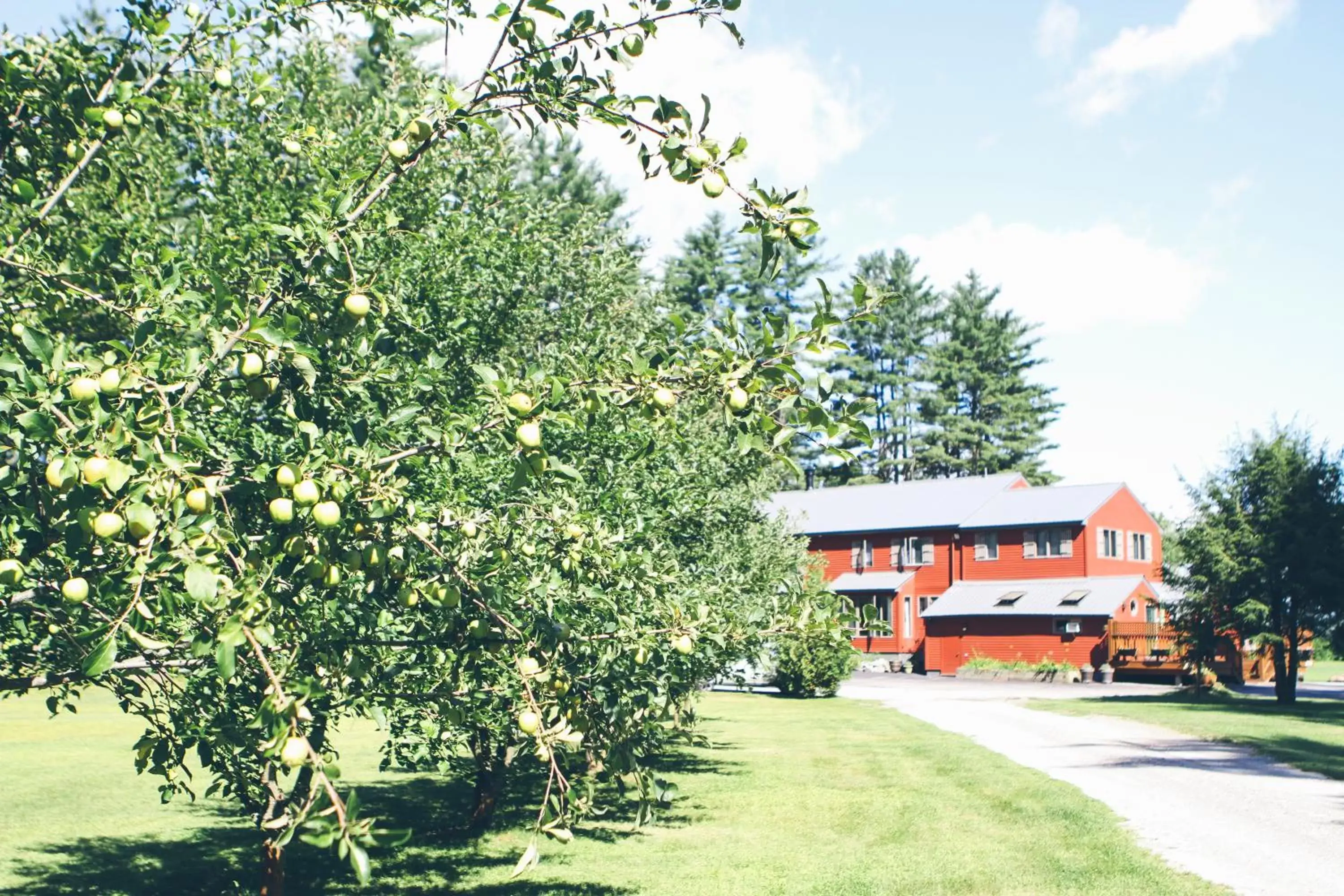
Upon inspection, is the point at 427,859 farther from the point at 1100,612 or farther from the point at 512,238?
the point at 1100,612

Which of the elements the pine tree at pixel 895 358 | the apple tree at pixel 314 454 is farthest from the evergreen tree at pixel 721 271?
the apple tree at pixel 314 454

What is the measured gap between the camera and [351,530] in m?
4.24

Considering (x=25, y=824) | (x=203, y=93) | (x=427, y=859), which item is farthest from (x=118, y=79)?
(x=25, y=824)

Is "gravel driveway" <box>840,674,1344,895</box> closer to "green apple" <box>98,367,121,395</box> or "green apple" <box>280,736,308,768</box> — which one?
"green apple" <box>280,736,308,768</box>

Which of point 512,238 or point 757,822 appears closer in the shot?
point 512,238

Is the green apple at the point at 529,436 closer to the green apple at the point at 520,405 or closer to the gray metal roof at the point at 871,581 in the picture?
the green apple at the point at 520,405

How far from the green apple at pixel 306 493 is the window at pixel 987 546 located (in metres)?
49.2

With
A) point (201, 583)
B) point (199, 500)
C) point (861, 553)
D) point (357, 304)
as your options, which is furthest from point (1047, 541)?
point (201, 583)

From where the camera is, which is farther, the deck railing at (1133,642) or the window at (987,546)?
the window at (987,546)

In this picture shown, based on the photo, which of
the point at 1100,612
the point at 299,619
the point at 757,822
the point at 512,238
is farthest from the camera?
the point at 1100,612

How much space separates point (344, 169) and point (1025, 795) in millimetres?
12572

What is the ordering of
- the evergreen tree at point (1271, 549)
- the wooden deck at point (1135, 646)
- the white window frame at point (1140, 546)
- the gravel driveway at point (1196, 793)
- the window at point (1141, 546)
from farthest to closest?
the window at point (1141, 546) → the white window frame at point (1140, 546) → the wooden deck at point (1135, 646) → the evergreen tree at point (1271, 549) → the gravel driveway at point (1196, 793)

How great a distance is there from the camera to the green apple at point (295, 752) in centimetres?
324

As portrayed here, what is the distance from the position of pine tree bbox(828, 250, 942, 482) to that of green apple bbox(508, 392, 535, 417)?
7352cm
